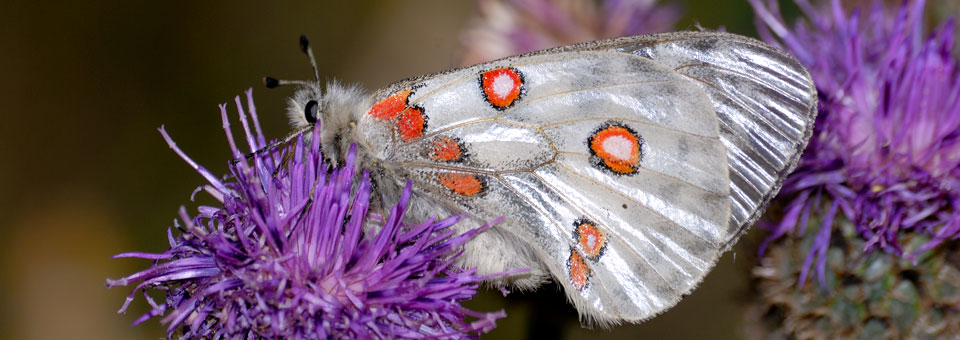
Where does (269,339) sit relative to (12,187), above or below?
below

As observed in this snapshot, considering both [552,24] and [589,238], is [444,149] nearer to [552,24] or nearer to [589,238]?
[589,238]

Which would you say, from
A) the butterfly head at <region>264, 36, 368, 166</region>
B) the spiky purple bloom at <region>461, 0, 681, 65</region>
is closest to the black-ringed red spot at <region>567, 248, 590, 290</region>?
the butterfly head at <region>264, 36, 368, 166</region>

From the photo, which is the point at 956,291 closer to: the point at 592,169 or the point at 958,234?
the point at 958,234

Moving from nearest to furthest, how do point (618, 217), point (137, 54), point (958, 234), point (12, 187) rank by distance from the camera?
1. point (618, 217)
2. point (958, 234)
3. point (12, 187)
4. point (137, 54)

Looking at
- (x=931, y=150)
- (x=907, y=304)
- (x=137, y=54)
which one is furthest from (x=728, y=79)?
(x=137, y=54)

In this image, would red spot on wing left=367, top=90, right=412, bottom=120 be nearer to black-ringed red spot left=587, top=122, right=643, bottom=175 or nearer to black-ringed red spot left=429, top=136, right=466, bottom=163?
black-ringed red spot left=429, top=136, right=466, bottom=163

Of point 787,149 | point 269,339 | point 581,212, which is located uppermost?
point 787,149

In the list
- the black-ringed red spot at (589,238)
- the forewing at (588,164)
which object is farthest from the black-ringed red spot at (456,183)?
the black-ringed red spot at (589,238)
